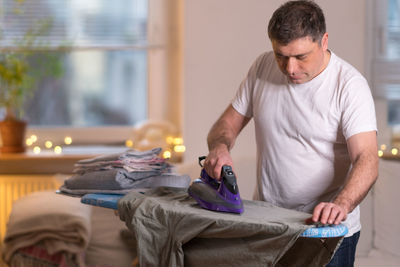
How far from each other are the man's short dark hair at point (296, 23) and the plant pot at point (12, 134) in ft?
6.77

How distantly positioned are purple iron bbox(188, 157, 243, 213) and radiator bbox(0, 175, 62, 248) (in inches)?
71.8

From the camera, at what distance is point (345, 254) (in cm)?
198

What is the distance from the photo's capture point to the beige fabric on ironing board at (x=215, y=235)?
164cm

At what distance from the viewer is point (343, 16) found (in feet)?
10.9

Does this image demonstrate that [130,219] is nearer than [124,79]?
Yes

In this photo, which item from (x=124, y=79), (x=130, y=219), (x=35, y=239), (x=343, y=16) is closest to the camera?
(x=130, y=219)

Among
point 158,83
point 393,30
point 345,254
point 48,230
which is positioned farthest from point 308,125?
point 158,83

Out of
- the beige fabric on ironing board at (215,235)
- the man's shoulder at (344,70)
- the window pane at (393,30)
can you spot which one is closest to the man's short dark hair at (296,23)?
the man's shoulder at (344,70)

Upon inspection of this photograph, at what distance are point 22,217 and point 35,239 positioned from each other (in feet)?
0.38

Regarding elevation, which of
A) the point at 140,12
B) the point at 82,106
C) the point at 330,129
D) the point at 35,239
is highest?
the point at 140,12

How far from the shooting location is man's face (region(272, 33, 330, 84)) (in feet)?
6.01

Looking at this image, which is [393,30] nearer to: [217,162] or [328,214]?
[217,162]

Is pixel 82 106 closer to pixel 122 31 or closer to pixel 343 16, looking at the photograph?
pixel 122 31

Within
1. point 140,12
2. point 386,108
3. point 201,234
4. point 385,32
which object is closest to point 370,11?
point 385,32
